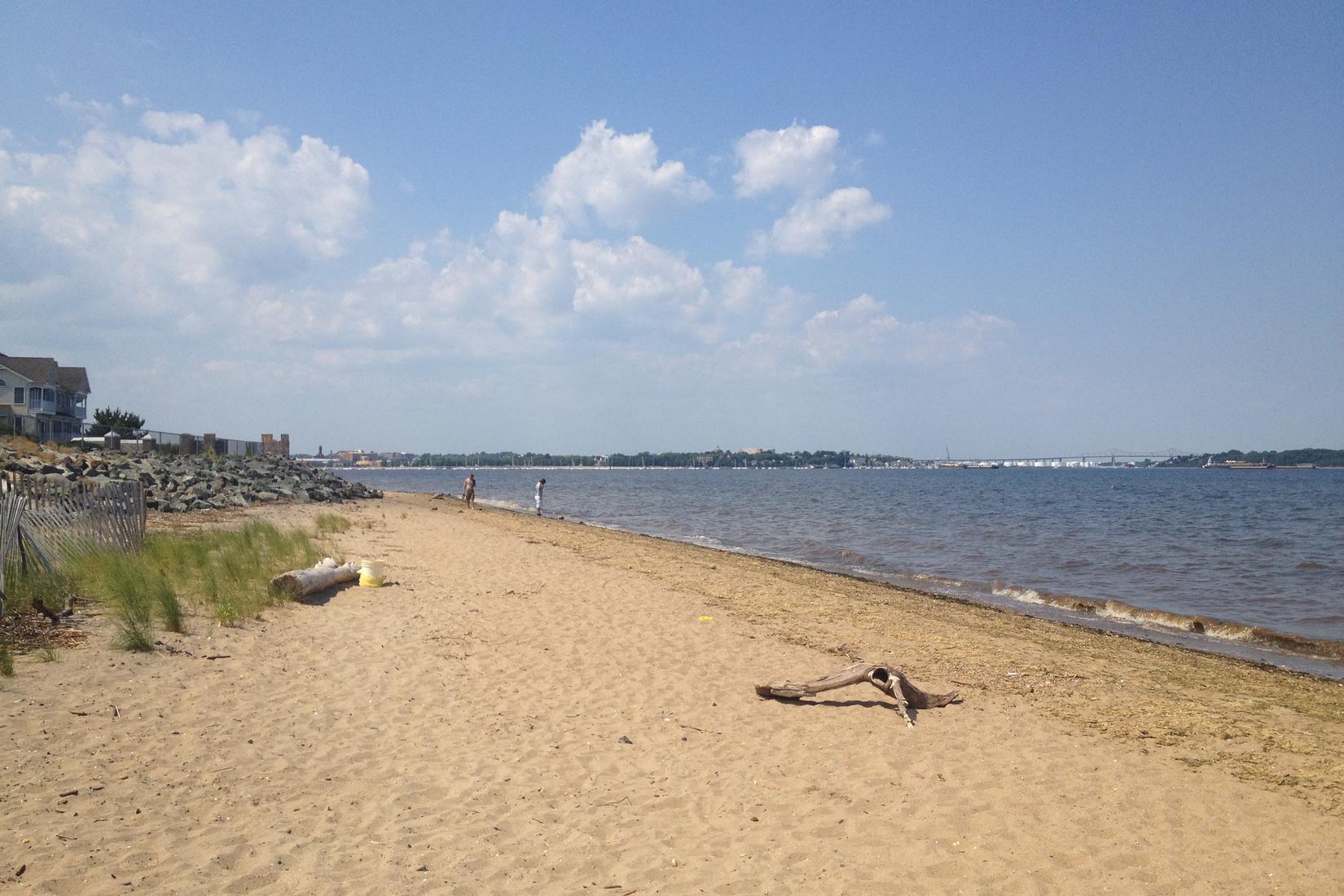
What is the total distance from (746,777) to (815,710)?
1922 millimetres

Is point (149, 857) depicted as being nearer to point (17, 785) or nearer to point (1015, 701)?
point (17, 785)

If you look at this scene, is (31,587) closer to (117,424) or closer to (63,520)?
(63,520)

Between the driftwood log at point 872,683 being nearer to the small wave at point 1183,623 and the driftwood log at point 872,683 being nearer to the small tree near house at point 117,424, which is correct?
the small wave at point 1183,623

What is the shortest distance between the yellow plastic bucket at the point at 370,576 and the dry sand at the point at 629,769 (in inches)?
70.3

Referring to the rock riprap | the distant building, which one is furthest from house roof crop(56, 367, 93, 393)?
the rock riprap

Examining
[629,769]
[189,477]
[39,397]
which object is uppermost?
[39,397]

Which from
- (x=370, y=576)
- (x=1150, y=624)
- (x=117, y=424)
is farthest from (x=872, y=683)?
(x=117, y=424)

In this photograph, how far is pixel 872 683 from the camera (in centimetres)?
819

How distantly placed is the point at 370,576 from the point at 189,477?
17958 millimetres

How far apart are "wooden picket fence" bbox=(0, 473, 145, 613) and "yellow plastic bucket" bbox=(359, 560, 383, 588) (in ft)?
10.1

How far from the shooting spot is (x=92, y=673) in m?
6.82

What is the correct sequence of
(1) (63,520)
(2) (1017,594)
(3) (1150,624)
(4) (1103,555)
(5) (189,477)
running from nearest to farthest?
(1) (63,520)
(3) (1150,624)
(2) (1017,594)
(4) (1103,555)
(5) (189,477)

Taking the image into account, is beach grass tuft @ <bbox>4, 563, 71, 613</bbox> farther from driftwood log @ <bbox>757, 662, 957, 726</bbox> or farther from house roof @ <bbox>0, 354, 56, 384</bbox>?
house roof @ <bbox>0, 354, 56, 384</bbox>

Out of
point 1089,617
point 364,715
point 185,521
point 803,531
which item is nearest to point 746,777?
point 364,715
